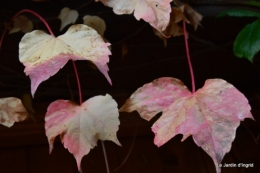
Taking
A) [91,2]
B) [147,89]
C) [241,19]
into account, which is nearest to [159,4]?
[147,89]

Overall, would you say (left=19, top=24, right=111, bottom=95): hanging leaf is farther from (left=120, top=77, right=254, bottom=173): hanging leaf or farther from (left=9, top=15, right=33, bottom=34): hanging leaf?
(left=9, top=15, right=33, bottom=34): hanging leaf

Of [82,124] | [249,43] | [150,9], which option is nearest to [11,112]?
[82,124]

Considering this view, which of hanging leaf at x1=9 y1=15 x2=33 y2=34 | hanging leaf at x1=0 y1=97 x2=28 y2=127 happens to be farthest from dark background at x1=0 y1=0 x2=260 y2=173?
hanging leaf at x1=0 y1=97 x2=28 y2=127

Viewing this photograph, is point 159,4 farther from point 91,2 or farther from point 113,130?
point 91,2

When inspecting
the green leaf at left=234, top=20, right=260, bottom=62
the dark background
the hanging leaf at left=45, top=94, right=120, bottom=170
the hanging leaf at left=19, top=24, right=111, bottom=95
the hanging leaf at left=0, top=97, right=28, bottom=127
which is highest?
the hanging leaf at left=19, top=24, right=111, bottom=95

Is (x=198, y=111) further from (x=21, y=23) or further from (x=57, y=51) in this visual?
(x=21, y=23)

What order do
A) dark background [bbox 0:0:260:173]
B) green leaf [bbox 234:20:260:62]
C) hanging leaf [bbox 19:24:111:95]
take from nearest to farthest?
→ hanging leaf [bbox 19:24:111:95] < green leaf [bbox 234:20:260:62] < dark background [bbox 0:0:260:173]
